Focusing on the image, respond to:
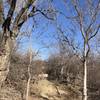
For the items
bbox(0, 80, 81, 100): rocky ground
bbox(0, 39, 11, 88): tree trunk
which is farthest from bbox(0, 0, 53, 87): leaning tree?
bbox(0, 80, 81, 100): rocky ground

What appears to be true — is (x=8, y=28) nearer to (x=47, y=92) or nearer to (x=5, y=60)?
(x=5, y=60)

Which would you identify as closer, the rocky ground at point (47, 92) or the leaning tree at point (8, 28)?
the leaning tree at point (8, 28)

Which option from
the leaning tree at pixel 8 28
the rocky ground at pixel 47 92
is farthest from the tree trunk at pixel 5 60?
the rocky ground at pixel 47 92

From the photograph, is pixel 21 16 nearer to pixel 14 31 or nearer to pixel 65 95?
pixel 14 31

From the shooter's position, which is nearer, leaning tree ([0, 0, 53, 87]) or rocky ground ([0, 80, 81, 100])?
leaning tree ([0, 0, 53, 87])

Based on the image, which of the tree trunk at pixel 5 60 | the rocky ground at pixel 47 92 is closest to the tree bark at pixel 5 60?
the tree trunk at pixel 5 60

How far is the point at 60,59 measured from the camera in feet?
154

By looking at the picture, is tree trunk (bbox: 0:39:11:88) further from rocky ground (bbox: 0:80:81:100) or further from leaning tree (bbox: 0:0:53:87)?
rocky ground (bbox: 0:80:81:100)

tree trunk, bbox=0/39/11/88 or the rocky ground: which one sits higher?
tree trunk, bbox=0/39/11/88

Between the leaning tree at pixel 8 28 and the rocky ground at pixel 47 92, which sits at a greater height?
the leaning tree at pixel 8 28

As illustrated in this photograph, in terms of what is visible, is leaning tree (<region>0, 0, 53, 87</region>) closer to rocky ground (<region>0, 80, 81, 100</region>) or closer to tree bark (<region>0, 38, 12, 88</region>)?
tree bark (<region>0, 38, 12, 88</region>)

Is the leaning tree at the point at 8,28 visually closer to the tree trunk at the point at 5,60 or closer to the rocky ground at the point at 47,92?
the tree trunk at the point at 5,60

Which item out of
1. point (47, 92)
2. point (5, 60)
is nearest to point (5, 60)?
point (5, 60)

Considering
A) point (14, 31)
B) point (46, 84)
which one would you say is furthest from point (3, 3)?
point (46, 84)
